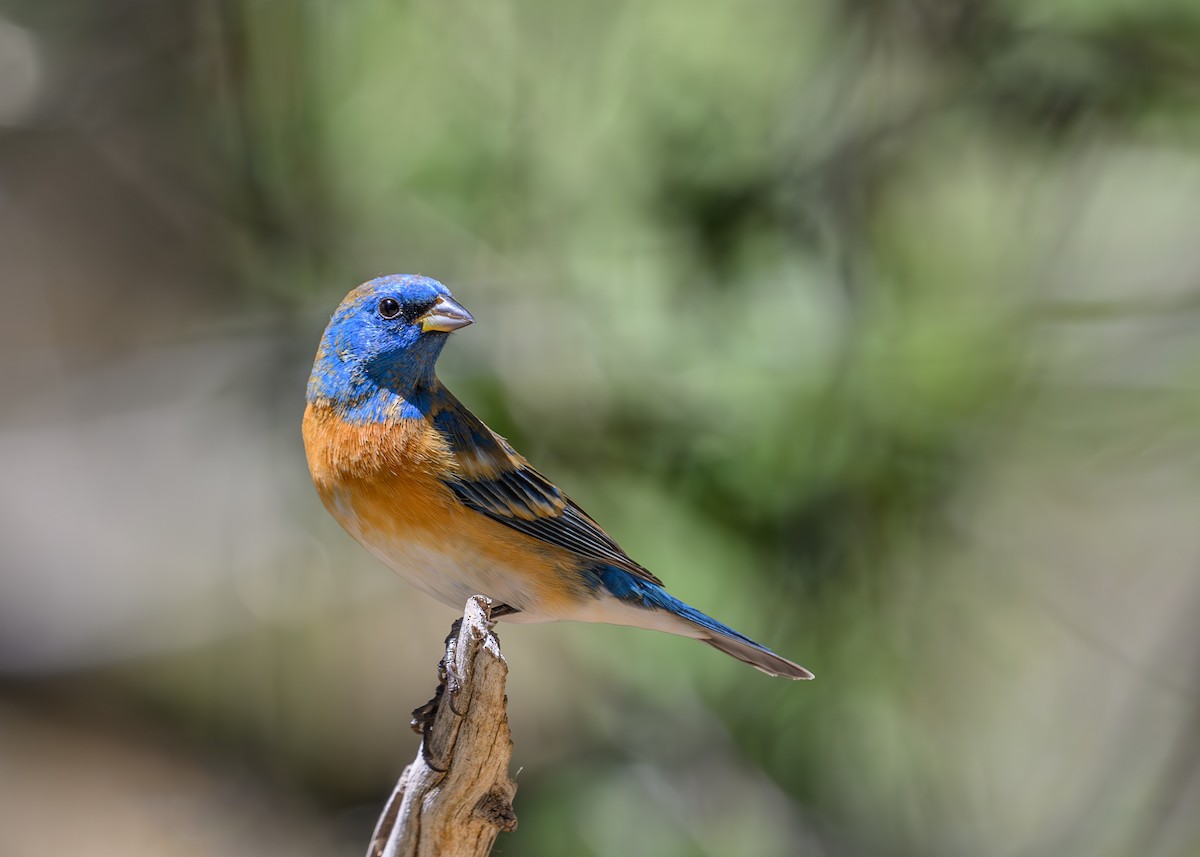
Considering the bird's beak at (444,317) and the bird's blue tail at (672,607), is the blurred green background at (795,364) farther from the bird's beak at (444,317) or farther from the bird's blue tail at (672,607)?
the bird's beak at (444,317)

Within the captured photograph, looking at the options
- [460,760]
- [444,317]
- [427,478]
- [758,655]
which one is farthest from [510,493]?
[758,655]

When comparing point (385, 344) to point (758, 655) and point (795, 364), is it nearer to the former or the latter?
point (758, 655)

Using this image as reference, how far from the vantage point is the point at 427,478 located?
2793 mm

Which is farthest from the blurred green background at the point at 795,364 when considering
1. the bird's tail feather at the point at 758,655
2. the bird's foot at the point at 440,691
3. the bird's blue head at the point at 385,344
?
the bird's foot at the point at 440,691

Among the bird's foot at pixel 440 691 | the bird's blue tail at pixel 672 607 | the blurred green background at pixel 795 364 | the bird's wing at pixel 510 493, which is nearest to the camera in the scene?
the bird's foot at pixel 440 691

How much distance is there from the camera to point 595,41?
229 inches

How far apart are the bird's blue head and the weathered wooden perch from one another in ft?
2.01

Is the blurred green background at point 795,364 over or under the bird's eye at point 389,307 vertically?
over

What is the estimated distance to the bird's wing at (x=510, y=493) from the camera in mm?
2861

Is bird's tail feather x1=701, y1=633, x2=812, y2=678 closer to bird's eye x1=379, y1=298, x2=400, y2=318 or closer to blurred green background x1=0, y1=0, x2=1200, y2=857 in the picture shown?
bird's eye x1=379, y1=298, x2=400, y2=318

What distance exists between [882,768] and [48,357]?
233 inches

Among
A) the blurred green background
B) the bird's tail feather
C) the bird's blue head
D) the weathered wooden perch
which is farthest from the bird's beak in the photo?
the blurred green background

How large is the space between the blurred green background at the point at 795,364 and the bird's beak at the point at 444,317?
7.91ft

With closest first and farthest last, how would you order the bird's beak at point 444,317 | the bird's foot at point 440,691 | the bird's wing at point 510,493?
the bird's foot at point 440,691
the bird's beak at point 444,317
the bird's wing at point 510,493
